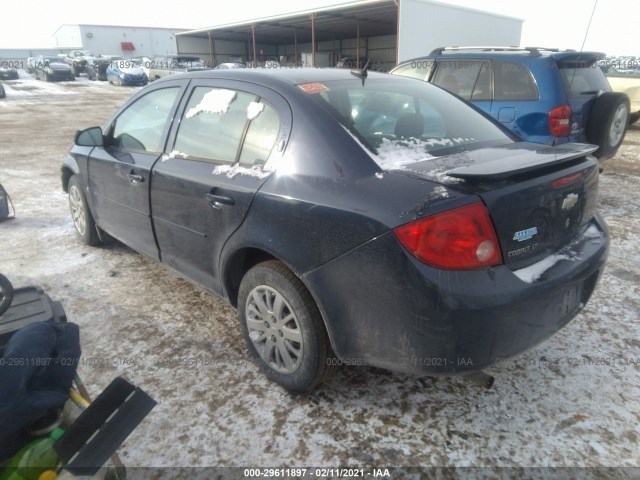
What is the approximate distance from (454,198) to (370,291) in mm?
490

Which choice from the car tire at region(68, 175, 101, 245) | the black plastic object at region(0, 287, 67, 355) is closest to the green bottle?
the black plastic object at region(0, 287, 67, 355)

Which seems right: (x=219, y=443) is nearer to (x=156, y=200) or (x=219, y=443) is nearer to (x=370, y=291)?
(x=370, y=291)

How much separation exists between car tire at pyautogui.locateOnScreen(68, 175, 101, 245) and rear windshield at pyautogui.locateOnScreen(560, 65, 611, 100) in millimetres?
4937

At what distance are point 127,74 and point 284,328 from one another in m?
29.4

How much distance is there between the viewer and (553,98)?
469 cm

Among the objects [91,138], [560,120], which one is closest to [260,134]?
[91,138]

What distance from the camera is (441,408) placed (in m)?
2.21

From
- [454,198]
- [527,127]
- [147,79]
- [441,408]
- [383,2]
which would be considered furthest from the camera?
[147,79]

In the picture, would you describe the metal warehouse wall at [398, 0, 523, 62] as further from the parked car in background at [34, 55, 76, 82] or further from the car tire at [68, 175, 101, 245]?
the parked car in background at [34, 55, 76, 82]

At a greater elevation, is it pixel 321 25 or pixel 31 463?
pixel 321 25

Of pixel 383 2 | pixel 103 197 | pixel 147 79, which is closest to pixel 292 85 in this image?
pixel 103 197

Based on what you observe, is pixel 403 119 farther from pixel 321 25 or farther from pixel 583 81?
pixel 321 25

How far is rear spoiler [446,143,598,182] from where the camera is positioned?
5.69 ft

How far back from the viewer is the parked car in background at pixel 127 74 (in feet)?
89.5
